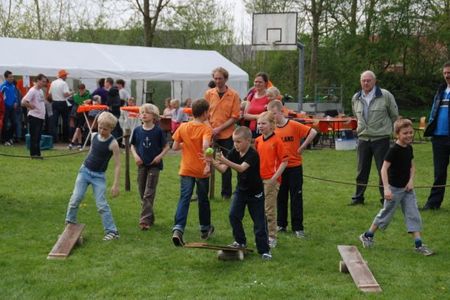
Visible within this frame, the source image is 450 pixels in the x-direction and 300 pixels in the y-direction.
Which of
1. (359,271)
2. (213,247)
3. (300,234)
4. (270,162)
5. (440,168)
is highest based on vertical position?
(270,162)

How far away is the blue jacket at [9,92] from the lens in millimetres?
17734

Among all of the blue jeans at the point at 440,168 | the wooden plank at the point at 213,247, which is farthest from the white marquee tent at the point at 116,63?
the wooden plank at the point at 213,247

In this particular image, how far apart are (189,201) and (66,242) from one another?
1.33m

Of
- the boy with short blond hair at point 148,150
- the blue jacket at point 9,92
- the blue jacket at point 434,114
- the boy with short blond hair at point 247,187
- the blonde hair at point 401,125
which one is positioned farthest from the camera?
the blue jacket at point 9,92

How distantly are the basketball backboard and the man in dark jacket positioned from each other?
53.6 ft

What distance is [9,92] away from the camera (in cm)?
1795

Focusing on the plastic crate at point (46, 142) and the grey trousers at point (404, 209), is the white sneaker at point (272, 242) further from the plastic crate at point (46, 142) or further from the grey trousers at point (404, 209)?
the plastic crate at point (46, 142)

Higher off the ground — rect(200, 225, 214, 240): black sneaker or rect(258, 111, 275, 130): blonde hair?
rect(258, 111, 275, 130): blonde hair

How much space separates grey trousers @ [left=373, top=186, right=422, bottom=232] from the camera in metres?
7.02

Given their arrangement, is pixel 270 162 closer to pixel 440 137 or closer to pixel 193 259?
pixel 193 259

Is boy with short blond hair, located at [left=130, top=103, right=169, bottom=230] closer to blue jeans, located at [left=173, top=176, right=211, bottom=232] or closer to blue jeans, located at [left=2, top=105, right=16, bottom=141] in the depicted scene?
blue jeans, located at [left=173, top=176, right=211, bottom=232]

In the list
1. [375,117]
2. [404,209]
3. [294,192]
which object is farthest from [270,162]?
[375,117]

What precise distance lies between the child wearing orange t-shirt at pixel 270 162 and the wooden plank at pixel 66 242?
199 centimetres

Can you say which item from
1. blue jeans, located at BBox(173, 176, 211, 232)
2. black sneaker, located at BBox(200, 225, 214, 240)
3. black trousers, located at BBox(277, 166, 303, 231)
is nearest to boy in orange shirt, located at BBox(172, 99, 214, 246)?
blue jeans, located at BBox(173, 176, 211, 232)
